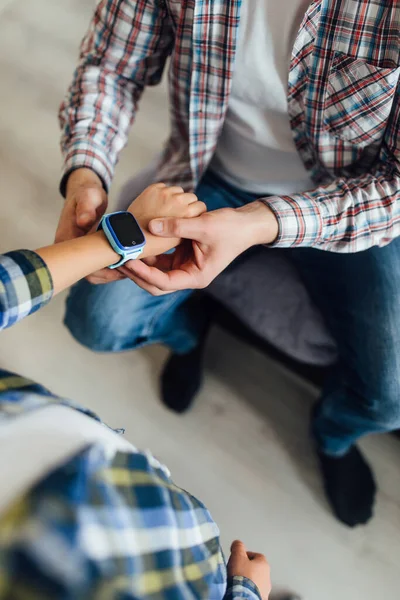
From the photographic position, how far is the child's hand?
2.50ft

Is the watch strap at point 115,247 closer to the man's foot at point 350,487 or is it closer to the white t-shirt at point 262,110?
the white t-shirt at point 262,110

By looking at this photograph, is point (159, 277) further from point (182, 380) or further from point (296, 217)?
point (182, 380)

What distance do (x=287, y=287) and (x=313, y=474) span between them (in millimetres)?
417

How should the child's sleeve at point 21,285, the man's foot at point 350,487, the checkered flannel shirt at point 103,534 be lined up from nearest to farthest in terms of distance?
the checkered flannel shirt at point 103,534, the child's sleeve at point 21,285, the man's foot at point 350,487

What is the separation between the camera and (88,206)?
0.80 meters

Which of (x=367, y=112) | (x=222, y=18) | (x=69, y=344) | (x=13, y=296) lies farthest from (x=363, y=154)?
(x=69, y=344)

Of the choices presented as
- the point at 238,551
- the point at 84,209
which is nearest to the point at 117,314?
the point at 84,209

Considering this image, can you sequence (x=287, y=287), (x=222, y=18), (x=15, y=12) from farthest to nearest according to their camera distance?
(x=15, y=12)
(x=287, y=287)
(x=222, y=18)

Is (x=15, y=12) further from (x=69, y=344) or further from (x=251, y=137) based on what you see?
(x=251, y=137)

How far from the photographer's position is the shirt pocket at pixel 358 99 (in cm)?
72

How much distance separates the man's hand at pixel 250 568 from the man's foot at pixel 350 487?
0.42 m

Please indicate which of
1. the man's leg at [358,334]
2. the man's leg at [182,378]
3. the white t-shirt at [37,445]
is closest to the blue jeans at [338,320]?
the man's leg at [358,334]

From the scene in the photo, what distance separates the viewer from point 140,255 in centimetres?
75

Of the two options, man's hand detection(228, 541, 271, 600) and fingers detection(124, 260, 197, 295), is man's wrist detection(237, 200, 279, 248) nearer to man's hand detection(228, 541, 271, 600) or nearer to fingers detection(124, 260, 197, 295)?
fingers detection(124, 260, 197, 295)
